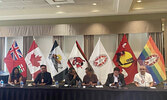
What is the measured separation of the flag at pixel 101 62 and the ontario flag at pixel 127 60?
0.34 m

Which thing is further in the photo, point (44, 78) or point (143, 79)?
point (44, 78)

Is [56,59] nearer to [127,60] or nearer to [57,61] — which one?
[57,61]

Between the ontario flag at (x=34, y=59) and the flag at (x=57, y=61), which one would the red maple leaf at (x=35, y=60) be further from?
the flag at (x=57, y=61)

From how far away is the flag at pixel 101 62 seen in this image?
4238 millimetres

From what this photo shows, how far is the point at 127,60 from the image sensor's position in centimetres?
420

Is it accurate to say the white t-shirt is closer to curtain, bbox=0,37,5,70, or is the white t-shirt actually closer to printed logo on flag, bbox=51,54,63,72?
printed logo on flag, bbox=51,54,63,72

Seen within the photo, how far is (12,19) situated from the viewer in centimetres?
509

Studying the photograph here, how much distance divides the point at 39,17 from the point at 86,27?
1609 mm

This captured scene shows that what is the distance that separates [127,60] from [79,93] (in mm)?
2020

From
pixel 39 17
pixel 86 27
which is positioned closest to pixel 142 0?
pixel 86 27

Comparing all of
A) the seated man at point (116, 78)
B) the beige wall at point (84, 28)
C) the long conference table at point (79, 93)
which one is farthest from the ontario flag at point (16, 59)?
the seated man at point (116, 78)

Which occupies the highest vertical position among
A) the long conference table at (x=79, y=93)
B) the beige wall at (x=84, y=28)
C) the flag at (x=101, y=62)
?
the beige wall at (x=84, y=28)

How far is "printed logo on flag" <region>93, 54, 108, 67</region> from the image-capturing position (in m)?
4.27

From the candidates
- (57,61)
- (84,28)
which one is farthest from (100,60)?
(57,61)
